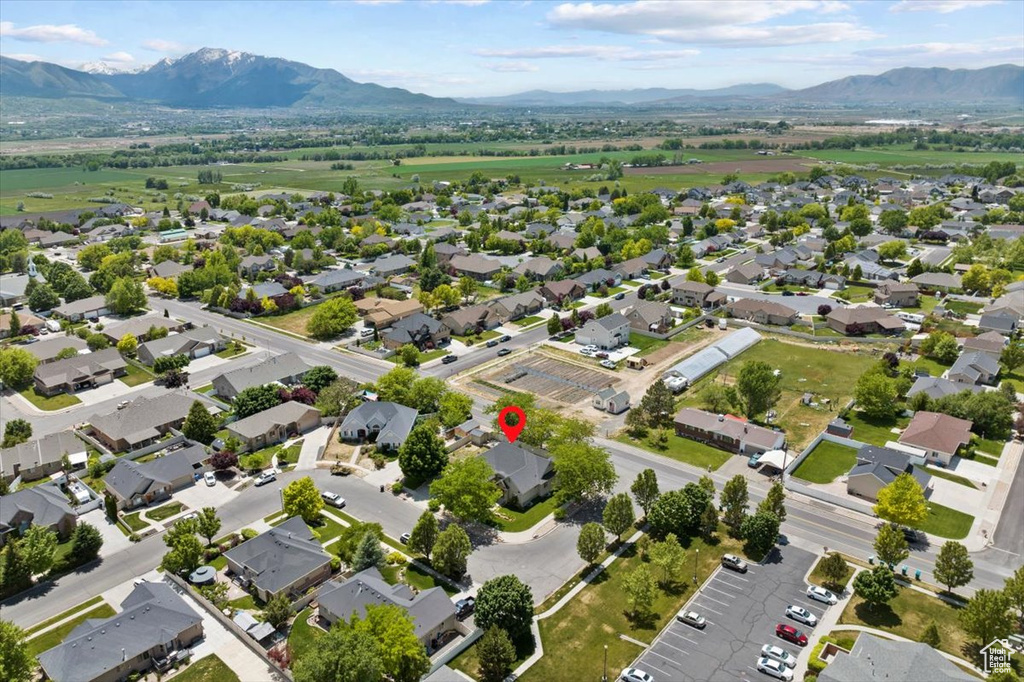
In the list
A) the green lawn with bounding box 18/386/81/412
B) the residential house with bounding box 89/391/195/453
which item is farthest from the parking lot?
the green lawn with bounding box 18/386/81/412

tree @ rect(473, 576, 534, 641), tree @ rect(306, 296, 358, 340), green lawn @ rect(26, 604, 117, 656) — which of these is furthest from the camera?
tree @ rect(306, 296, 358, 340)

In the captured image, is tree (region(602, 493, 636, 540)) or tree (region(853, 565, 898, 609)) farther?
tree (region(602, 493, 636, 540))

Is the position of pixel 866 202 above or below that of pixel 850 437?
above

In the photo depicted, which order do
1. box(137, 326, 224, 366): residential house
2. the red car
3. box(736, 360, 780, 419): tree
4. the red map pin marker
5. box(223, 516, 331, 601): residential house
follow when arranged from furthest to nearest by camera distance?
1. box(137, 326, 224, 366): residential house
2. box(736, 360, 780, 419): tree
3. the red map pin marker
4. box(223, 516, 331, 601): residential house
5. the red car

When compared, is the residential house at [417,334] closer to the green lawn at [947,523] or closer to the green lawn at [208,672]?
the green lawn at [208,672]

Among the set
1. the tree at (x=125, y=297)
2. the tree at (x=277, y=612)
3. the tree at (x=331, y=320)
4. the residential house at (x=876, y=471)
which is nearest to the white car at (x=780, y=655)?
the residential house at (x=876, y=471)

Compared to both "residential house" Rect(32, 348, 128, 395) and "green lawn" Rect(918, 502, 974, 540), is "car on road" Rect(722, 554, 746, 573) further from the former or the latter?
"residential house" Rect(32, 348, 128, 395)

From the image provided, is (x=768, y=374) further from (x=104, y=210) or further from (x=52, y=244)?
(x=104, y=210)

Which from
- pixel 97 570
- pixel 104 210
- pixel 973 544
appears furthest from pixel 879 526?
pixel 104 210
